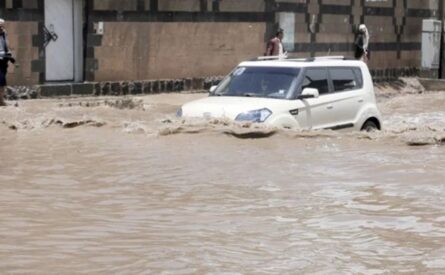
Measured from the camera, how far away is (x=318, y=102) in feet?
43.1

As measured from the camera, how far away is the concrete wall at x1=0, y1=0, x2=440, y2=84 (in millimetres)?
18266

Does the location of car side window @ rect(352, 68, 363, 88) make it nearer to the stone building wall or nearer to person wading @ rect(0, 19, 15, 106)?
person wading @ rect(0, 19, 15, 106)

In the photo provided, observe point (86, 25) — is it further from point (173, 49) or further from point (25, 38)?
point (173, 49)

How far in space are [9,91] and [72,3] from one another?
249 cm

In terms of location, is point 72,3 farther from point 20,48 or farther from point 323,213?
point 323,213

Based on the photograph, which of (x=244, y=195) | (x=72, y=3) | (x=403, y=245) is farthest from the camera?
(x=72, y=3)

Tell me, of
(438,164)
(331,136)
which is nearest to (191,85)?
(331,136)

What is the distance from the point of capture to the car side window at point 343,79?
14.0 m

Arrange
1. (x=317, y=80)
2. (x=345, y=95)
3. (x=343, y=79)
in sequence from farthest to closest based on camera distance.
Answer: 1. (x=343, y=79)
2. (x=345, y=95)
3. (x=317, y=80)

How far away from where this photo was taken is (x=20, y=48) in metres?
18.0

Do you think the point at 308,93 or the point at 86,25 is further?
the point at 86,25

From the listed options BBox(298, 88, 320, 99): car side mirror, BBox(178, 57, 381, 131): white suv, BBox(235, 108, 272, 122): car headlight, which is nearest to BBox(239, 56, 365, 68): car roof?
BBox(178, 57, 381, 131): white suv

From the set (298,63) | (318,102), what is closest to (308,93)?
(318,102)

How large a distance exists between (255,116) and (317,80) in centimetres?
189
